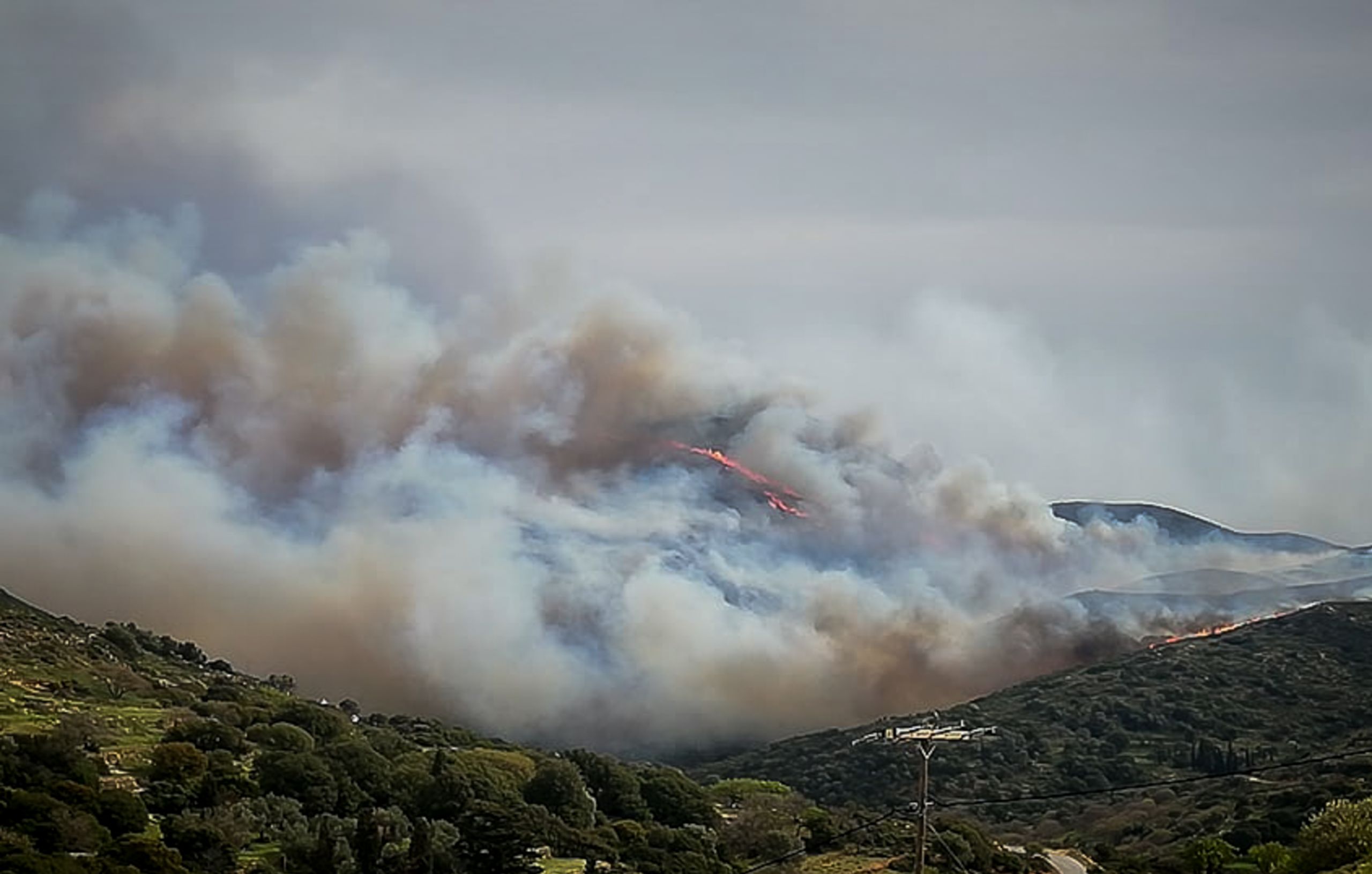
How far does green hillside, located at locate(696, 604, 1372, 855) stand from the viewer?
12512 cm

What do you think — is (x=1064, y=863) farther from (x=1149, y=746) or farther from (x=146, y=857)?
(x=1149, y=746)

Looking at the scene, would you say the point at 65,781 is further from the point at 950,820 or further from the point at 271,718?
the point at 950,820

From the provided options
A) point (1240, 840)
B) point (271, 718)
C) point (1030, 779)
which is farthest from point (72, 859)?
point (1030, 779)

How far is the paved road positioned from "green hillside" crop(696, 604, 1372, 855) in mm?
7326

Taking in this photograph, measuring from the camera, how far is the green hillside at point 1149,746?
411 ft

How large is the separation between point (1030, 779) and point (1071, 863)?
57.8 m

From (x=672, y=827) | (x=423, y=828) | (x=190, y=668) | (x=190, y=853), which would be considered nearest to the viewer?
(x=190, y=853)

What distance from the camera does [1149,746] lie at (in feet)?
539

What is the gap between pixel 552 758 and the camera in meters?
110

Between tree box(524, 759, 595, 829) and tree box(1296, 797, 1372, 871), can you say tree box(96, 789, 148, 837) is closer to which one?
tree box(524, 759, 595, 829)

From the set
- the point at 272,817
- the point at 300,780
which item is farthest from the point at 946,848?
the point at 300,780

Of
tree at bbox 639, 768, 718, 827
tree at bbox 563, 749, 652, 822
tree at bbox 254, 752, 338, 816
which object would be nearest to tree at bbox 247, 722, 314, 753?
tree at bbox 254, 752, 338, 816

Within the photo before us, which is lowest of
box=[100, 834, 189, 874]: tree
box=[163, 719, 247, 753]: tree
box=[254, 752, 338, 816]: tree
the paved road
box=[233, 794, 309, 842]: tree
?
the paved road

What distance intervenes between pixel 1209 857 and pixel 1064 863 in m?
12.3
